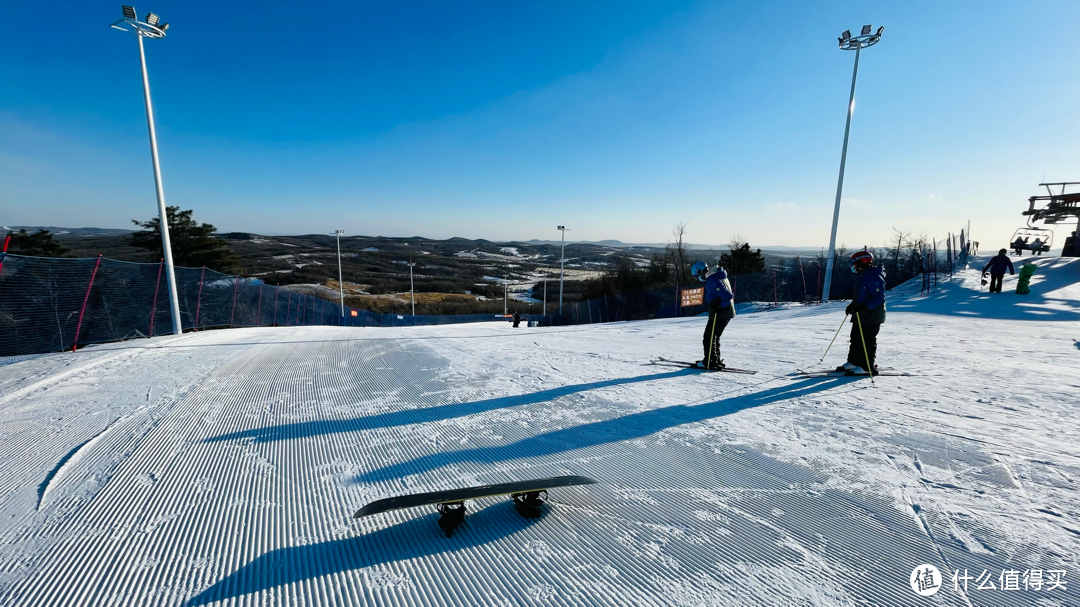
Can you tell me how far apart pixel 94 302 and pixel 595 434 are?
1245 cm

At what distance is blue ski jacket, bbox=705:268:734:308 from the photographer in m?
6.81

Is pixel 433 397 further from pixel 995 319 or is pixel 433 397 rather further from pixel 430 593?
pixel 995 319

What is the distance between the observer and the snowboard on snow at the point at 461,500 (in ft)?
7.54

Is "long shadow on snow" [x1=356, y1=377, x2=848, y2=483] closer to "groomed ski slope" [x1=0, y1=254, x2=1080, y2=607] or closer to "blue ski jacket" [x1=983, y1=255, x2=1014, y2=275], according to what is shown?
"groomed ski slope" [x1=0, y1=254, x2=1080, y2=607]

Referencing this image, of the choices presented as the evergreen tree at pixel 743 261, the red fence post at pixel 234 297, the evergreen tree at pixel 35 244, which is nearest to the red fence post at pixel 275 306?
the red fence post at pixel 234 297

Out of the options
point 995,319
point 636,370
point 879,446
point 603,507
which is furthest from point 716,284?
point 995,319

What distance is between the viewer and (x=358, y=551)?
2213 mm

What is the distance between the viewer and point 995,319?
11852 millimetres

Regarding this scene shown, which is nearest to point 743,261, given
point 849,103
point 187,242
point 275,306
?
point 849,103

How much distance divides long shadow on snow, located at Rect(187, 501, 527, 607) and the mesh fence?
9908 millimetres

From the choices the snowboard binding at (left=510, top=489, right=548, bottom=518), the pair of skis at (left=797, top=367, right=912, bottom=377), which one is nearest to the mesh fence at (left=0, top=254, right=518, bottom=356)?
the snowboard binding at (left=510, top=489, right=548, bottom=518)

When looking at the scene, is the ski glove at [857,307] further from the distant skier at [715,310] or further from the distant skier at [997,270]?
the distant skier at [997,270]

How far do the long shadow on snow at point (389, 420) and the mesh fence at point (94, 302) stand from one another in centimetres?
794

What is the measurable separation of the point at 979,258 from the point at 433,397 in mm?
36245
